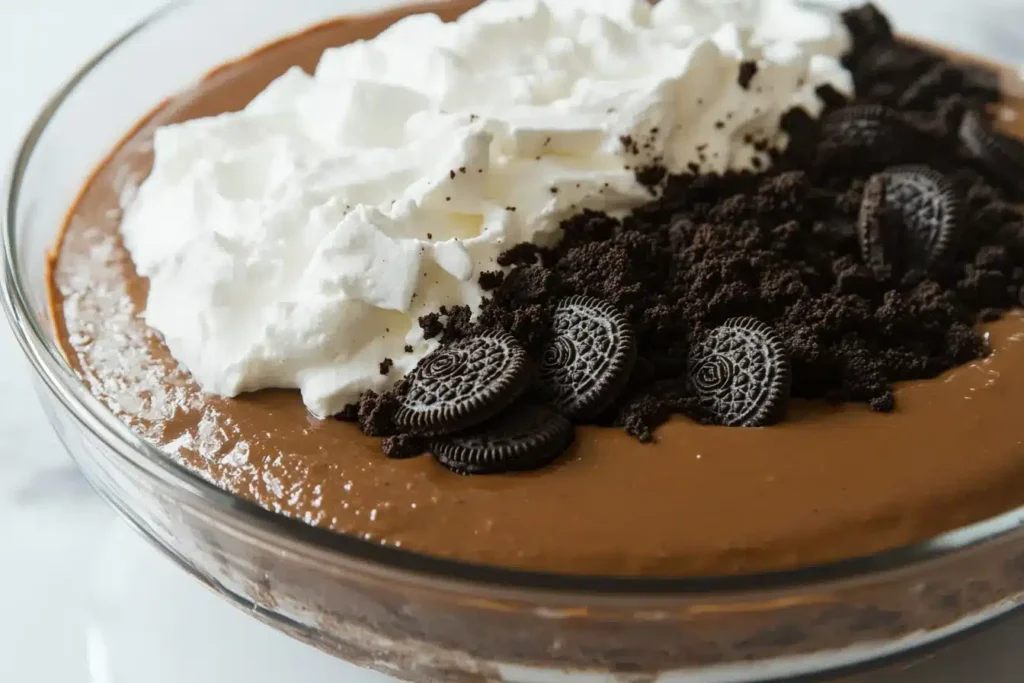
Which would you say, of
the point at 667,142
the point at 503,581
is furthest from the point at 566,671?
the point at 667,142

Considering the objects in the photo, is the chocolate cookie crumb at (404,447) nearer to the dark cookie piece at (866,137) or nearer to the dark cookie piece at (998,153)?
the dark cookie piece at (866,137)

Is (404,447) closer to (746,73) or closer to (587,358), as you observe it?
(587,358)

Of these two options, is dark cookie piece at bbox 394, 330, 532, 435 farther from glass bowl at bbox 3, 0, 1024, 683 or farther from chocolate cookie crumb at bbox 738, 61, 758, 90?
chocolate cookie crumb at bbox 738, 61, 758, 90

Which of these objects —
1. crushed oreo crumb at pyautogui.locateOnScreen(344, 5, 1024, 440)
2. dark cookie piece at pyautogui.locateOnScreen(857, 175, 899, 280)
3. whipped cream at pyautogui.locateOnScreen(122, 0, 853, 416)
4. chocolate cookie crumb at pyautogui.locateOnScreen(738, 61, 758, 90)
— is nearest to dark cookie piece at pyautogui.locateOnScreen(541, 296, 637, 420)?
crushed oreo crumb at pyautogui.locateOnScreen(344, 5, 1024, 440)

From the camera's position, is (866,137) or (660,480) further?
(866,137)

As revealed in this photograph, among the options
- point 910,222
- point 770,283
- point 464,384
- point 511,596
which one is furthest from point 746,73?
point 511,596

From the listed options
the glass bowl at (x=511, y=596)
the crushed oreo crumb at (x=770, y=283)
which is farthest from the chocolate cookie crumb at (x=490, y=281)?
the glass bowl at (x=511, y=596)
